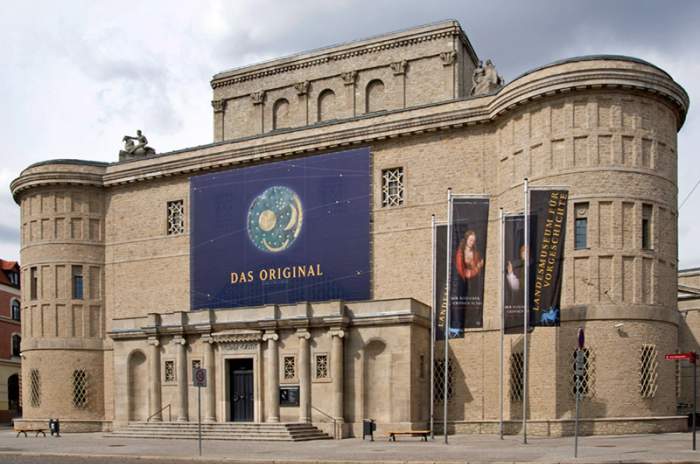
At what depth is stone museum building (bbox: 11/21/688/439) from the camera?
123 ft

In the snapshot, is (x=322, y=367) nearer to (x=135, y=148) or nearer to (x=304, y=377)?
(x=304, y=377)

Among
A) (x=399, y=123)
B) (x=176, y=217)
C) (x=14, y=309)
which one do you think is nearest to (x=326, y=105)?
(x=399, y=123)

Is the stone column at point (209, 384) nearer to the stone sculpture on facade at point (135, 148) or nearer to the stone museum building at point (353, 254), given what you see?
the stone museum building at point (353, 254)

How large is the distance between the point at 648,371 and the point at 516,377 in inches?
220

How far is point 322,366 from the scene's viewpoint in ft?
131

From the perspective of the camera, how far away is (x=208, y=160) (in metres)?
48.4

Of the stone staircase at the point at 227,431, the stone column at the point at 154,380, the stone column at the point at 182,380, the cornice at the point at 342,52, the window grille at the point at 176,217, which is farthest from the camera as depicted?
the cornice at the point at 342,52

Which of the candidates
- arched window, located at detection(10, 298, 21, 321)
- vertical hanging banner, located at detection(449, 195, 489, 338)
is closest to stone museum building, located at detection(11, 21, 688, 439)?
vertical hanging banner, located at detection(449, 195, 489, 338)

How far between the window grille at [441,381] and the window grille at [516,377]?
122 inches

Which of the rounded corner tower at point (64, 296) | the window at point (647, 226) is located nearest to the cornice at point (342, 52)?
the rounded corner tower at point (64, 296)

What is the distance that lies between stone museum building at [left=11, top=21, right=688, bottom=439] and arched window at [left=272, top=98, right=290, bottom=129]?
0.20 m

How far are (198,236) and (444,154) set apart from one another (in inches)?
589

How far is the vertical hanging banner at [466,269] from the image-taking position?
35.8 metres

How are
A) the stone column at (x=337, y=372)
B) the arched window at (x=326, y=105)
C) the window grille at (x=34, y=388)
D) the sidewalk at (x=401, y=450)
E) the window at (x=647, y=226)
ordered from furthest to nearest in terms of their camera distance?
the arched window at (x=326, y=105)
the window grille at (x=34, y=388)
the stone column at (x=337, y=372)
the window at (x=647, y=226)
the sidewalk at (x=401, y=450)
